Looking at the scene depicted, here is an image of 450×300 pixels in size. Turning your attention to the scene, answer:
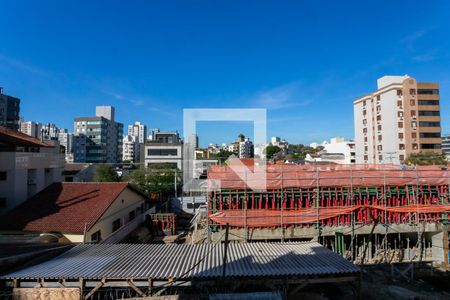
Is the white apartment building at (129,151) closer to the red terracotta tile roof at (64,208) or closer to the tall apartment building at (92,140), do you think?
the tall apartment building at (92,140)

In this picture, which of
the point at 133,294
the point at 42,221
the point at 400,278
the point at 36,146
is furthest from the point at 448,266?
the point at 36,146

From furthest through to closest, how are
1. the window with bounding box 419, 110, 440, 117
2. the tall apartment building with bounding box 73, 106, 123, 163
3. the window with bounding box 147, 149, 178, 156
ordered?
the tall apartment building with bounding box 73, 106, 123, 163, the window with bounding box 147, 149, 178, 156, the window with bounding box 419, 110, 440, 117

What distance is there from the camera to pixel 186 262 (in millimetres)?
7613

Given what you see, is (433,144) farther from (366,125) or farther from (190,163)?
(190,163)

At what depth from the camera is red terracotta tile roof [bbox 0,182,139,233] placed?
37.6ft

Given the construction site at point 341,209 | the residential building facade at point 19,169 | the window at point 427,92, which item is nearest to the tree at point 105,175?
the residential building facade at point 19,169

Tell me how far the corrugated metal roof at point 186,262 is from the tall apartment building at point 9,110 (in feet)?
153

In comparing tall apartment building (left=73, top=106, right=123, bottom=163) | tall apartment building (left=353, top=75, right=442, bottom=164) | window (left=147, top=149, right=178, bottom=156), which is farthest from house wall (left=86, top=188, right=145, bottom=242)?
tall apartment building (left=73, top=106, right=123, bottom=163)

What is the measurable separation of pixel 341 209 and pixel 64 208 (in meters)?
13.6

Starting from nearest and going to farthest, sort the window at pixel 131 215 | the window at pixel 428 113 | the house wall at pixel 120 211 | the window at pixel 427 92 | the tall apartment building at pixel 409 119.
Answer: the house wall at pixel 120 211, the window at pixel 131 215, the tall apartment building at pixel 409 119, the window at pixel 428 113, the window at pixel 427 92

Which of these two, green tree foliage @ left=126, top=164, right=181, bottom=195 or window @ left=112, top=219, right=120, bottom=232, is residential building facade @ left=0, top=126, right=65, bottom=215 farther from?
green tree foliage @ left=126, top=164, right=181, bottom=195

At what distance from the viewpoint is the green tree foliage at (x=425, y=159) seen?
3236 cm

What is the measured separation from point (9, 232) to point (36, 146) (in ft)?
30.8

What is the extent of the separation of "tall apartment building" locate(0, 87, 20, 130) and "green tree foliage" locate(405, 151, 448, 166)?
59804 millimetres
